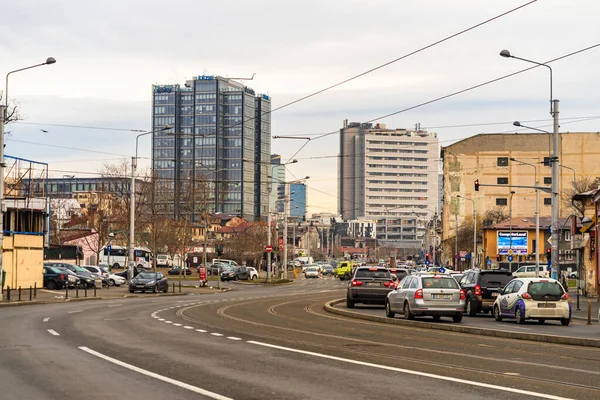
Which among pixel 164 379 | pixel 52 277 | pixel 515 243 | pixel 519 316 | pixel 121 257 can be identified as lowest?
pixel 121 257

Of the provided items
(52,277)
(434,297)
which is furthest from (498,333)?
(52,277)

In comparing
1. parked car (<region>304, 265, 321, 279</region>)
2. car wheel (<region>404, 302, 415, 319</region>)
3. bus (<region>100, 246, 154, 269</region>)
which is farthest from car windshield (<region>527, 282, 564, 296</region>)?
bus (<region>100, 246, 154, 269</region>)

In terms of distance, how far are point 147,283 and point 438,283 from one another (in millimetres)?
32281

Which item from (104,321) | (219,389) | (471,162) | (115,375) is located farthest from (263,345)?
(471,162)

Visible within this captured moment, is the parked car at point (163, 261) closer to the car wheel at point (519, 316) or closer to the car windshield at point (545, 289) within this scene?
the car wheel at point (519, 316)

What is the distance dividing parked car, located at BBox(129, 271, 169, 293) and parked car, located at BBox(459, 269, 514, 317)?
27780mm

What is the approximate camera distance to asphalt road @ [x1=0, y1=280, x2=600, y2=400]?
11.9 m

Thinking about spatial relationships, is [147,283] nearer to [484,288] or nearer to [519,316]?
[484,288]

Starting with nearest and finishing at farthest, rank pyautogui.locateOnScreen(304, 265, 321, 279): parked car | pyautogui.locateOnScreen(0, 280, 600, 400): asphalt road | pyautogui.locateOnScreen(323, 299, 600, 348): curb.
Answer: pyautogui.locateOnScreen(0, 280, 600, 400): asphalt road, pyautogui.locateOnScreen(323, 299, 600, 348): curb, pyautogui.locateOnScreen(304, 265, 321, 279): parked car

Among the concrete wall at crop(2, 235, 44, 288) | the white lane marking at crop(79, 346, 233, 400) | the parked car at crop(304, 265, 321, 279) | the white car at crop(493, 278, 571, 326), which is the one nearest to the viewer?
the white lane marking at crop(79, 346, 233, 400)

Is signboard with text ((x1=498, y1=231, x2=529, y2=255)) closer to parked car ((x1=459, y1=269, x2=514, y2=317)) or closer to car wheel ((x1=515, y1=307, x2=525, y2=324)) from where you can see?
parked car ((x1=459, y1=269, x2=514, y2=317))

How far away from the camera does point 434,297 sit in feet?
95.1

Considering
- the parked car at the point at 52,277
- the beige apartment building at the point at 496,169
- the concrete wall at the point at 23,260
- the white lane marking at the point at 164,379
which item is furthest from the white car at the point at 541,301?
the beige apartment building at the point at 496,169

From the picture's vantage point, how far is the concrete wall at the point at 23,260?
5469 centimetres
